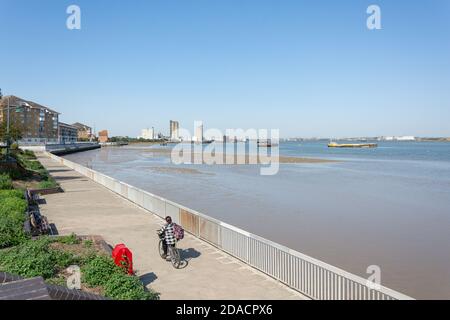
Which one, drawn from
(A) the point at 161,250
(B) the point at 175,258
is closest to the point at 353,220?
(A) the point at 161,250

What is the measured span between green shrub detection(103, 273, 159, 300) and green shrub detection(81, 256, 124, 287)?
241 millimetres

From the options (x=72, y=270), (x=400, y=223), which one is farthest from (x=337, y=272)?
(x=400, y=223)

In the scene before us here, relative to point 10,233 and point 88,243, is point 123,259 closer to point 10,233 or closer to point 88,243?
point 88,243

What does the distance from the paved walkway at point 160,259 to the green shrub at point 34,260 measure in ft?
6.18

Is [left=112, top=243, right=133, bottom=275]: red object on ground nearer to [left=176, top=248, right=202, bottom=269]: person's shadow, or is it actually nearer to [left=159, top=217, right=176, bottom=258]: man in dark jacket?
[left=159, top=217, right=176, bottom=258]: man in dark jacket

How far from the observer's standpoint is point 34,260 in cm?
887

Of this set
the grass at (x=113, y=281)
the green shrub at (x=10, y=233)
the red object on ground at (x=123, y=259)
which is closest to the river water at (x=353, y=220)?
the red object on ground at (x=123, y=259)

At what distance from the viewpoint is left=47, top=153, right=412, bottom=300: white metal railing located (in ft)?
23.7

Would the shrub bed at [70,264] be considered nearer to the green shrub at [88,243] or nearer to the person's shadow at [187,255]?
the green shrub at [88,243]

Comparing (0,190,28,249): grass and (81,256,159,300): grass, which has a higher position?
(0,190,28,249): grass

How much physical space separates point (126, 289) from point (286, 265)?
3.54 metres

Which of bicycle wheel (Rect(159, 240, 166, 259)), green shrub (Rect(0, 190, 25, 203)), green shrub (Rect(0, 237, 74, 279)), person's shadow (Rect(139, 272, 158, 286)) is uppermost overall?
green shrub (Rect(0, 190, 25, 203))

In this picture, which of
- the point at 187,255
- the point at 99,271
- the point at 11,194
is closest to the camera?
the point at 99,271

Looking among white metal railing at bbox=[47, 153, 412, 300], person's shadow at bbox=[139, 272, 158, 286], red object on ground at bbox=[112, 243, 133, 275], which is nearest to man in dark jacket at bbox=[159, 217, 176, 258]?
person's shadow at bbox=[139, 272, 158, 286]
